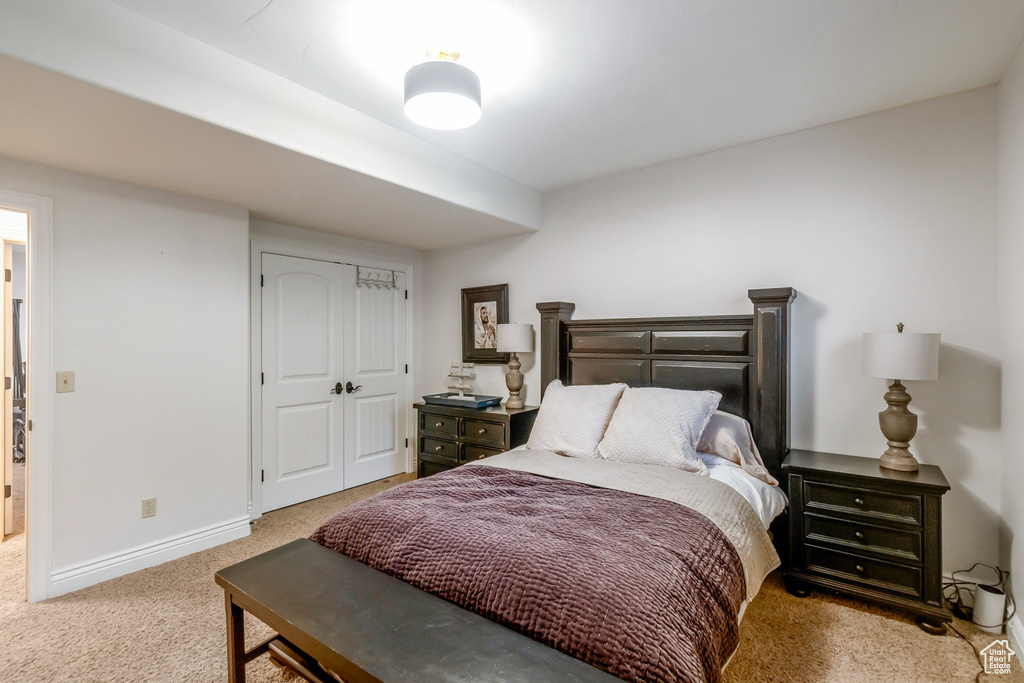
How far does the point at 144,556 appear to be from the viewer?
2.69 m

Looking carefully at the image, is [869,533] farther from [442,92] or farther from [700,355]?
[442,92]

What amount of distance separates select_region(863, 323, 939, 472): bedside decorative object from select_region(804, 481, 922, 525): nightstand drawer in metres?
0.18

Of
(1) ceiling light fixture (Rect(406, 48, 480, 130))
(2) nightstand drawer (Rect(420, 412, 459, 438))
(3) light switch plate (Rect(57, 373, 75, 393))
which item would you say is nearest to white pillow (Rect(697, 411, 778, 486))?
(2) nightstand drawer (Rect(420, 412, 459, 438))

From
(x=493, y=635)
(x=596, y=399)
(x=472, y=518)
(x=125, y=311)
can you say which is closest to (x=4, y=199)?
(x=125, y=311)

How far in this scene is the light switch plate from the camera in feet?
7.92

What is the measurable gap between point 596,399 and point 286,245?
8.40 feet

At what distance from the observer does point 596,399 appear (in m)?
2.79

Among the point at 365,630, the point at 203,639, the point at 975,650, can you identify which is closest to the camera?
the point at 365,630

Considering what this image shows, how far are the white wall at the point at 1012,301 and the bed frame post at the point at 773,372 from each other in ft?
2.69

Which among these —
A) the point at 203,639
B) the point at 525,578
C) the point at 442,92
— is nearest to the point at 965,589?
the point at 525,578

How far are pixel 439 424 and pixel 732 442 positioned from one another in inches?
82.8

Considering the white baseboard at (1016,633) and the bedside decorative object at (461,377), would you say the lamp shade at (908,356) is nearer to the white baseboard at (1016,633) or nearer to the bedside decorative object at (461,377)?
the white baseboard at (1016,633)

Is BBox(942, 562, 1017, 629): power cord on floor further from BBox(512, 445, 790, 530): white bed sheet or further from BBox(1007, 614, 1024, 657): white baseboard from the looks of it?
BBox(512, 445, 790, 530): white bed sheet

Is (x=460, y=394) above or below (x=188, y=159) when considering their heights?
below
